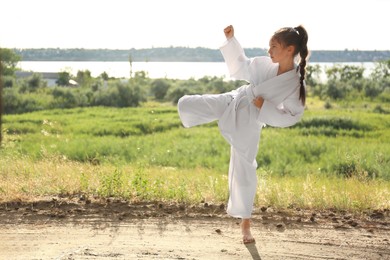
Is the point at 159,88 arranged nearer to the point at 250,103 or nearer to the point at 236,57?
the point at 236,57

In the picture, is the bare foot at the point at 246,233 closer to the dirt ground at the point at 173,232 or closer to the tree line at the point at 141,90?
the dirt ground at the point at 173,232

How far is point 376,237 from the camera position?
4.84m

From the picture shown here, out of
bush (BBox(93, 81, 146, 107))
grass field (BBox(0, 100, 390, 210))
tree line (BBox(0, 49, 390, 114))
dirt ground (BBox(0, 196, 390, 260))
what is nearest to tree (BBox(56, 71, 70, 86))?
tree line (BBox(0, 49, 390, 114))

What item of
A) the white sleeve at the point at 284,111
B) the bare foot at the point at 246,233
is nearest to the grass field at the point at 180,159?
the bare foot at the point at 246,233

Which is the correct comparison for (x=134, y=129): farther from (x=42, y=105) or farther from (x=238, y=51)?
(x=238, y=51)

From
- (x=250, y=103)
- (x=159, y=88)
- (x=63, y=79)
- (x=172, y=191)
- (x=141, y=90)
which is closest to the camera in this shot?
(x=250, y=103)

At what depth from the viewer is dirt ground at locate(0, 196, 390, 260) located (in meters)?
4.37

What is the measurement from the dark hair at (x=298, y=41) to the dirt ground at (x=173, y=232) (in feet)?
3.78

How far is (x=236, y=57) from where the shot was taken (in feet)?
15.1

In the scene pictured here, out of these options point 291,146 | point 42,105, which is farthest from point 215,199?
point 42,105

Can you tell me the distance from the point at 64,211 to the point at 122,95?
1452 inches

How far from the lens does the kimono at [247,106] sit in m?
4.45

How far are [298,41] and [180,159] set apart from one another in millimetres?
14962

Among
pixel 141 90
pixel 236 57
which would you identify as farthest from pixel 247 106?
pixel 141 90
